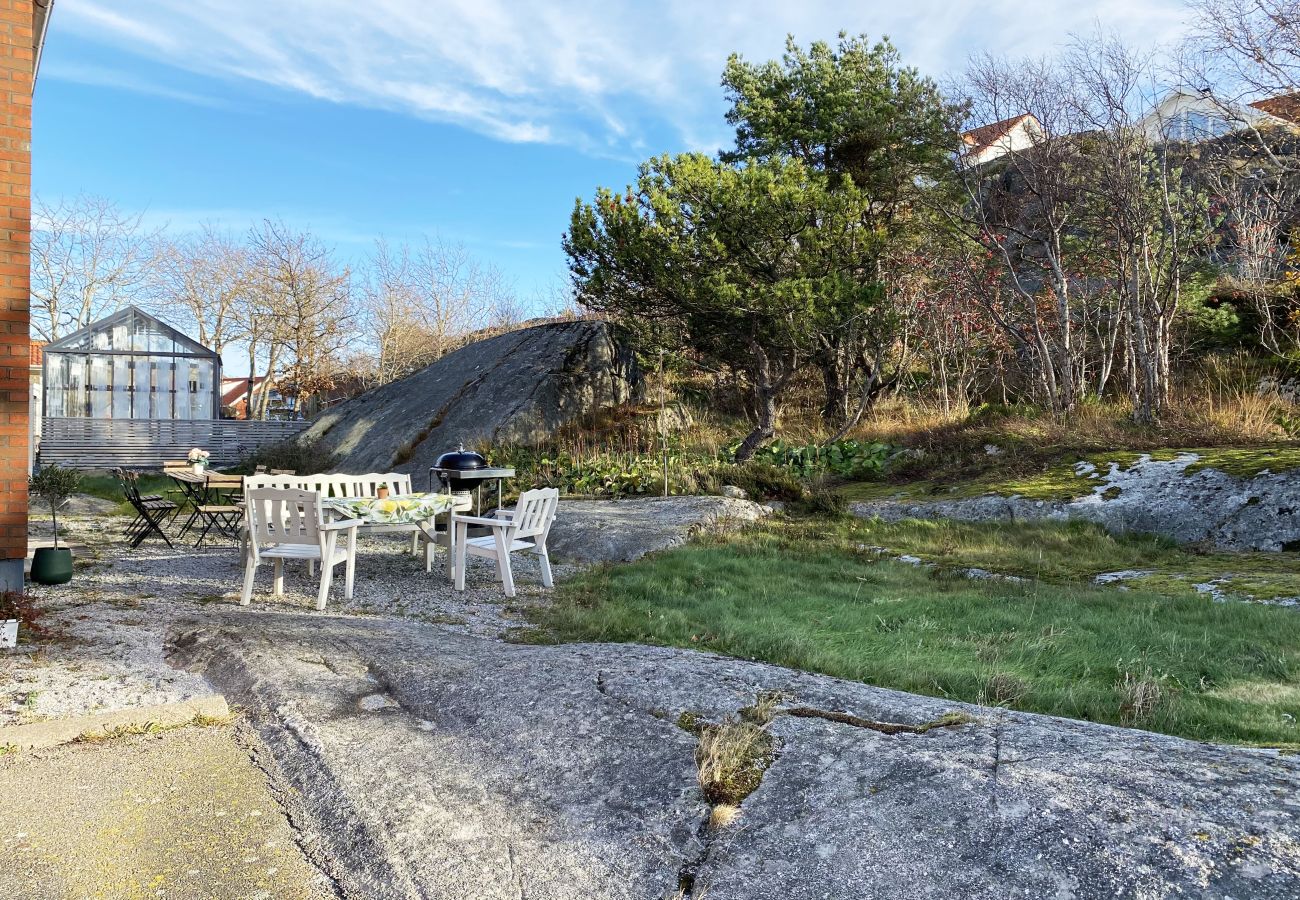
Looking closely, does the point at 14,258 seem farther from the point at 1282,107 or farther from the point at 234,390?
the point at 234,390

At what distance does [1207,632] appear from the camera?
443 cm

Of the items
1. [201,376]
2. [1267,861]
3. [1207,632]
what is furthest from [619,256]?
[201,376]

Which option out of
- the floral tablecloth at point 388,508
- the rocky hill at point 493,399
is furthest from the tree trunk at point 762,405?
the floral tablecloth at point 388,508

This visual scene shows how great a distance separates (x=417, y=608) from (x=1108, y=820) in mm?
4709

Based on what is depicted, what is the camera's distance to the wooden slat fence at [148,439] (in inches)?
731

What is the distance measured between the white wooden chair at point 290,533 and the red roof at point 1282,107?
1151cm

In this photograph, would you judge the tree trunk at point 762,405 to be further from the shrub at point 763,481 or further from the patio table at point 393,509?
the patio table at point 393,509

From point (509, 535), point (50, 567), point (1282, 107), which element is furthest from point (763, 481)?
point (1282, 107)

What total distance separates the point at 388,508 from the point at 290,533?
2.39 ft

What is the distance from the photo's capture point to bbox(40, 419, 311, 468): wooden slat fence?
1856cm

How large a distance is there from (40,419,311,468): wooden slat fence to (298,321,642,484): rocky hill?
11.2ft

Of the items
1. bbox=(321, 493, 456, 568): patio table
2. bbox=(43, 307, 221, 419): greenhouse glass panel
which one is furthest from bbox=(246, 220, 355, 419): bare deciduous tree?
bbox=(321, 493, 456, 568): patio table

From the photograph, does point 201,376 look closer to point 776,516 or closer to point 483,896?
point 776,516

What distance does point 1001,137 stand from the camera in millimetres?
11508
